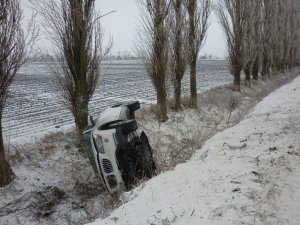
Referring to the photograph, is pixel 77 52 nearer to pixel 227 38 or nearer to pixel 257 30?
pixel 227 38

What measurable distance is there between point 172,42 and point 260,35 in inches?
523

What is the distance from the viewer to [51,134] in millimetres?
9273

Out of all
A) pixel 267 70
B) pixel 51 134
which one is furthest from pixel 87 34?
pixel 267 70

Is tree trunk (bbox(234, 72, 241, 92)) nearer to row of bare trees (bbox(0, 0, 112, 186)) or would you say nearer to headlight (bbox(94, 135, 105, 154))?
row of bare trees (bbox(0, 0, 112, 186))

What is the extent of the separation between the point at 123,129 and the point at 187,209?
2.50m

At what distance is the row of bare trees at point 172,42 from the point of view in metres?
11.3

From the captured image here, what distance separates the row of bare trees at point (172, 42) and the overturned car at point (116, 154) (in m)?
5.35

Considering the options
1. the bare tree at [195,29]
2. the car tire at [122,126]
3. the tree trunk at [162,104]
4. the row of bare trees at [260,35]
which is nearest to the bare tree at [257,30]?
the row of bare trees at [260,35]

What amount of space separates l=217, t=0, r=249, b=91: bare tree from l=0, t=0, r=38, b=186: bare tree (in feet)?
47.7

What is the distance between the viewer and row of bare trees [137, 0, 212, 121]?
1128 cm

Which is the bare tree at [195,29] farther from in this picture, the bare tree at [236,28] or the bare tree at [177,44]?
the bare tree at [236,28]

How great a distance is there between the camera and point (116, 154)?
19.4ft

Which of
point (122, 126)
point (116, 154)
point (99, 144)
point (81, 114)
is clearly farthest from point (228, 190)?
point (81, 114)

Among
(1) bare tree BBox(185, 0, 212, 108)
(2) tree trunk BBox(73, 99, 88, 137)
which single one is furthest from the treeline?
(2) tree trunk BBox(73, 99, 88, 137)
